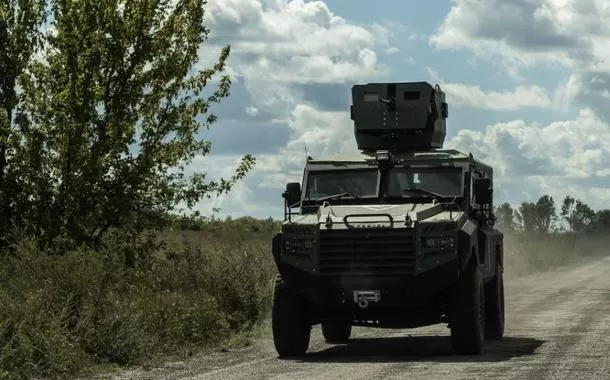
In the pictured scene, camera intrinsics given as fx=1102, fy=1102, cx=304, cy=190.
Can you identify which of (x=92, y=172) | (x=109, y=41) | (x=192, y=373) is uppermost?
(x=109, y=41)

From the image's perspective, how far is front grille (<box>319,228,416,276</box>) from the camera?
43.1 ft

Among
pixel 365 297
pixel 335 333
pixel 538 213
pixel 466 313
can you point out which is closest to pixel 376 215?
pixel 365 297

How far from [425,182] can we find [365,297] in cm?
214

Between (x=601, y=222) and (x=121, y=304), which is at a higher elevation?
(x=601, y=222)

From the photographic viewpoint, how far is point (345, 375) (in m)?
11.9

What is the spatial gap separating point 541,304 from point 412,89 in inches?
335

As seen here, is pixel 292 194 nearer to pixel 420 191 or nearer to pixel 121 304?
pixel 420 191

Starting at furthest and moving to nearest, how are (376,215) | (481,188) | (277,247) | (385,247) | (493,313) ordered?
(493,313)
(481,188)
(277,247)
(376,215)
(385,247)

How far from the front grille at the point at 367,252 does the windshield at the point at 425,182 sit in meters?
1.42

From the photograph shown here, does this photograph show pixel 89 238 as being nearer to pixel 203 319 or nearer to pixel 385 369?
pixel 203 319

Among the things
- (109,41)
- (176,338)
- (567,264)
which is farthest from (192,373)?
(567,264)

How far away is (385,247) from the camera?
43.2 feet

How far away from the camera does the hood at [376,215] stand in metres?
13.3

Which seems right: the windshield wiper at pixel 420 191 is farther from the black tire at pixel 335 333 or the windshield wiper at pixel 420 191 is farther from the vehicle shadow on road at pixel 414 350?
the black tire at pixel 335 333
